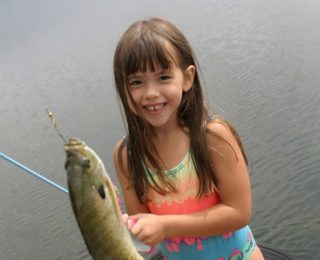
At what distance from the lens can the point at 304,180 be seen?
5734 mm

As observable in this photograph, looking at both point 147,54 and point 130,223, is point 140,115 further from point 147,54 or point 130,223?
point 130,223

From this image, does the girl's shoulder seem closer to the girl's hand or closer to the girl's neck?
the girl's neck

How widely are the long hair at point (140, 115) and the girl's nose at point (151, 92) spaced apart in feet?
0.26

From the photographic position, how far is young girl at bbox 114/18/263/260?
78.4 inches

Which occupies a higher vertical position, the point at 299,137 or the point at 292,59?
the point at 292,59

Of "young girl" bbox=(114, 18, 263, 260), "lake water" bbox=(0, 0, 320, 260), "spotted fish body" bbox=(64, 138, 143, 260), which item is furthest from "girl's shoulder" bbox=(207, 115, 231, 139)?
"lake water" bbox=(0, 0, 320, 260)

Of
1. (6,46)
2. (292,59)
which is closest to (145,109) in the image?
(292,59)

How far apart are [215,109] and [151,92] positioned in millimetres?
5679

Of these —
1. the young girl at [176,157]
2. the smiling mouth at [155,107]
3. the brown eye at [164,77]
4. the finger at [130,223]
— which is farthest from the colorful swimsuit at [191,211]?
the finger at [130,223]

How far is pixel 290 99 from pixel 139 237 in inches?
248

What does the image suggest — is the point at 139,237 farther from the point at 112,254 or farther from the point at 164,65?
the point at 164,65

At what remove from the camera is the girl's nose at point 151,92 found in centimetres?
197

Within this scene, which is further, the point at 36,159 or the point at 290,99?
the point at 36,159

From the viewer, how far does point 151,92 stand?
197 centimetres
